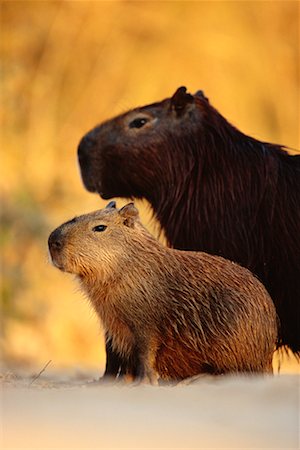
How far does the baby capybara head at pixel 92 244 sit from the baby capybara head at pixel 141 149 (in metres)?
0.79

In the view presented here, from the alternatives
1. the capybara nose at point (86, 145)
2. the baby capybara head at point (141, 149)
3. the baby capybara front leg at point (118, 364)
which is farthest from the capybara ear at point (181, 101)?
the baby capybara front leg at point (118, 364)

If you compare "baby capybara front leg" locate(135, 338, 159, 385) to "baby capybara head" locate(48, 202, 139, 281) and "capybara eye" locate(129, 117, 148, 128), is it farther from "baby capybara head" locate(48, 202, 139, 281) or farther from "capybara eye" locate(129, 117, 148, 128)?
"capybara eye" locate(129, 117, 148, 128)

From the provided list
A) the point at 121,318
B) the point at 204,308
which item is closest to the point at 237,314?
the point at 204,308

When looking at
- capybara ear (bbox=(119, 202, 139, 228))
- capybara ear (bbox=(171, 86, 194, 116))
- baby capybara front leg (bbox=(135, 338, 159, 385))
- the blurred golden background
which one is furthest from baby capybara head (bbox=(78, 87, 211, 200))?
the blurred golden background

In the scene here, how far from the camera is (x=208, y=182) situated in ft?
14.9

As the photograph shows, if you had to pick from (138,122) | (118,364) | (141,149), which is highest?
(138,122)

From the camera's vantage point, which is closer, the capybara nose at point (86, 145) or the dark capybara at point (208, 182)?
the dark capybara at point (208, 182)

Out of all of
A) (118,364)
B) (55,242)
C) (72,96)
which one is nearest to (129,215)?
(55,242)

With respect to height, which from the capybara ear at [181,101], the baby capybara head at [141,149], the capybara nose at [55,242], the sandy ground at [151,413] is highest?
the capybara ear at [181,101]

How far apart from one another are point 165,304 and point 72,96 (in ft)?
20.6

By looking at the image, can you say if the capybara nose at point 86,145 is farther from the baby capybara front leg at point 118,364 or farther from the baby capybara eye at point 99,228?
the baby capybara front leg at point 118,364

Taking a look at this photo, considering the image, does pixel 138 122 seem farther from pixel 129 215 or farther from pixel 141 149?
pixel 129 215

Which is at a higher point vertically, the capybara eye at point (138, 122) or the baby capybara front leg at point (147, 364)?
the capybara eye at point (138, 122)

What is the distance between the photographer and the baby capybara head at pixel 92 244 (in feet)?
12.3
